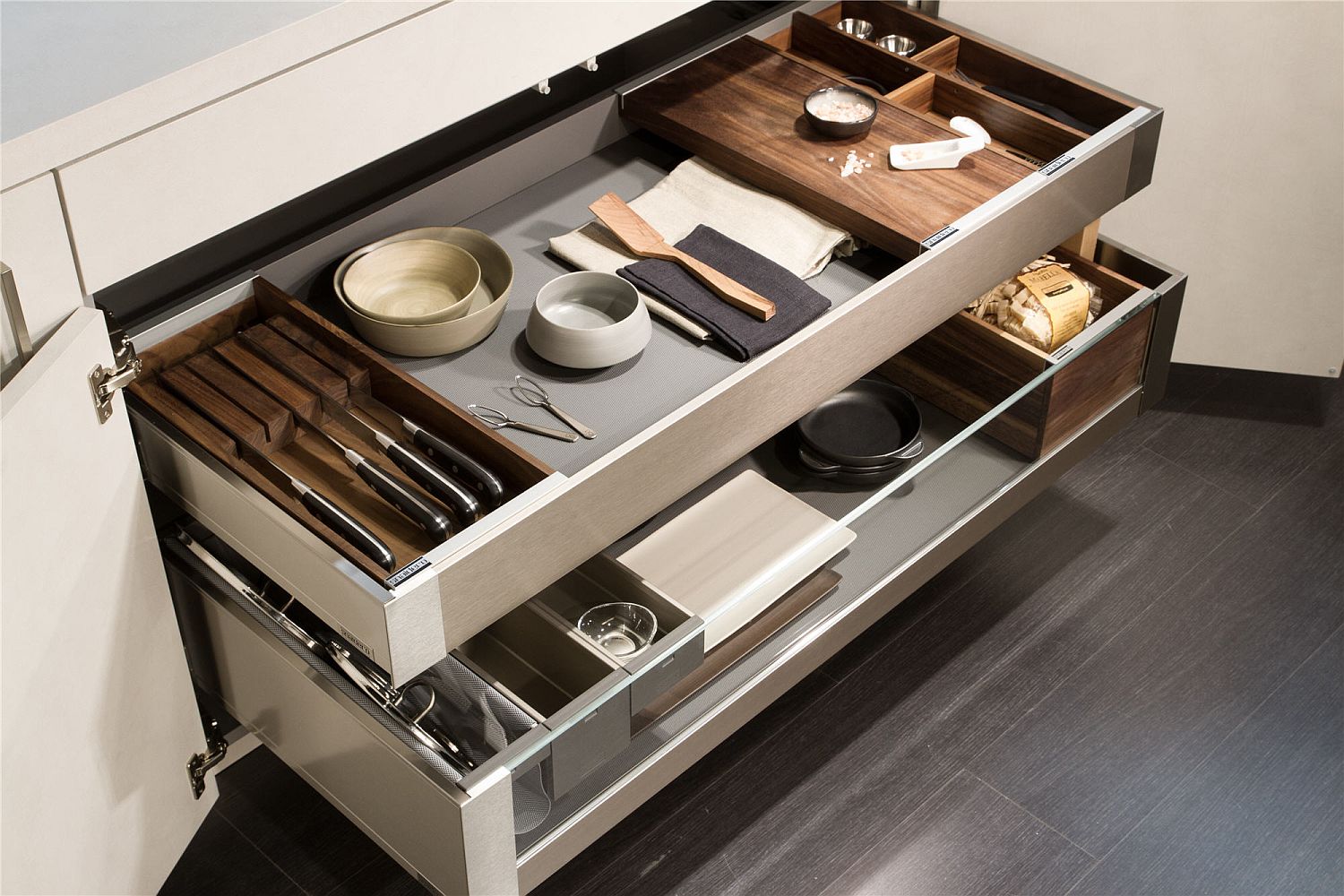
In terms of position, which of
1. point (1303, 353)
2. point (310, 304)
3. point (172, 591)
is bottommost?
point (1303, 353)

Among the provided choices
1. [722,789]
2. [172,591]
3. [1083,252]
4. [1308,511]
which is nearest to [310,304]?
[172,591]

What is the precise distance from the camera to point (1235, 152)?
228 centimetres

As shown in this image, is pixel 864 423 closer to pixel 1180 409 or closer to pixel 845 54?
pixel 845 54

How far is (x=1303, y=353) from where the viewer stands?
8.11 ft

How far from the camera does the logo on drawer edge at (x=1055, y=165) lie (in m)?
1.81

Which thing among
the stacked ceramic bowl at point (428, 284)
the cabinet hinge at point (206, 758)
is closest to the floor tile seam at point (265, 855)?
the cabinet hinge at point (206, 758)

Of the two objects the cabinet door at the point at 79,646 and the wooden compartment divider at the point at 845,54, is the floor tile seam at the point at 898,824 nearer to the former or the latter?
the cabinet door at the point at 79,646

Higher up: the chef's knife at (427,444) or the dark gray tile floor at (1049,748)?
the chef's knife at (427,444)

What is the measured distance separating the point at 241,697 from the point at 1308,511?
5.40 ft

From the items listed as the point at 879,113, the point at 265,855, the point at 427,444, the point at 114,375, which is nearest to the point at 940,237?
the point at 879,113

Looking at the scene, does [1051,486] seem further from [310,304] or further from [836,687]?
[310,304]

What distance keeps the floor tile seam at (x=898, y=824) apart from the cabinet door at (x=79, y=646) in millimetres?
797

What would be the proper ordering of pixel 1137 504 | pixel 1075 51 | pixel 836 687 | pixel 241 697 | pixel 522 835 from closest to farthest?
pixel 522 835
pixel 241 697
pixel 836 687
pixel 1075 51
pixel 1137 504

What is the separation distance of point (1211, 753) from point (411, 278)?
1.22 m
